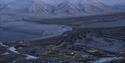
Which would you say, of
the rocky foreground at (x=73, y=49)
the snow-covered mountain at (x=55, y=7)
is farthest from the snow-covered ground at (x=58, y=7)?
the rocky foreground at (x=73, y=49)

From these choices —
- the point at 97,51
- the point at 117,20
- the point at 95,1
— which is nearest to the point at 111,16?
the point at 117,20

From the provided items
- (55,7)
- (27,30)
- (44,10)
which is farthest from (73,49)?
(55,7)

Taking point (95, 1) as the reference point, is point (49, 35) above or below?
below

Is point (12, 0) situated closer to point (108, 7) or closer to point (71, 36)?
point (108, 7)

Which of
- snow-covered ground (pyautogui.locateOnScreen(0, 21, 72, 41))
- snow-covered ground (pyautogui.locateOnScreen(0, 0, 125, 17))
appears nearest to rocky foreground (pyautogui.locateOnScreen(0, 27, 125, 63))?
snow-covered ground (pyautogui.locateOnScreen(0, 21, 72, 41))

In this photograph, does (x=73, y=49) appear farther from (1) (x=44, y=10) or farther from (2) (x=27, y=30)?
(1) (x=44, y=10)

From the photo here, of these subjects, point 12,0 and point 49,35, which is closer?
point 49,35

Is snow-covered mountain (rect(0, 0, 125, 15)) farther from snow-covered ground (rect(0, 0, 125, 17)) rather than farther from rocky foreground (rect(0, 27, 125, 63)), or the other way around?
rocky foreground (rect(0, 27, 125, 63))
